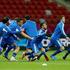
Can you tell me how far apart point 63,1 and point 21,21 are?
1187 centimetres

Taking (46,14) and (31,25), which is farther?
(46,14)

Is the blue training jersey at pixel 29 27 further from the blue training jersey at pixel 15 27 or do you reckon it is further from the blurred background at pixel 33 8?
the blurred background at pixel 33 8

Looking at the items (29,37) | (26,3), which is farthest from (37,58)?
(26,3)

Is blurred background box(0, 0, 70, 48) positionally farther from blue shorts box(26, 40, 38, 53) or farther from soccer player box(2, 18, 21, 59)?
blue shorts box(26, 40, 38, 53)

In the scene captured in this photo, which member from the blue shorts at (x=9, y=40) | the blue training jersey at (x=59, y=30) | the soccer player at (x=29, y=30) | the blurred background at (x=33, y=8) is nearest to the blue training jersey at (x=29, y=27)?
the soccer player at (x=29, y=30)

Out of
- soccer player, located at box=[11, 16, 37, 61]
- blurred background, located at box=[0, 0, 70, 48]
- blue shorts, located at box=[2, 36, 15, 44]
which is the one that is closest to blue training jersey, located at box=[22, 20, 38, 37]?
soccer player, located at box=[11, 16, 37, 61]

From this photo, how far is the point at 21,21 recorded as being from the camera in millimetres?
18453

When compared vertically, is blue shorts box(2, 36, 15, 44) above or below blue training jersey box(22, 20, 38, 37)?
below

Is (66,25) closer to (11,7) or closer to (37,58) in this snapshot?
(11,7)

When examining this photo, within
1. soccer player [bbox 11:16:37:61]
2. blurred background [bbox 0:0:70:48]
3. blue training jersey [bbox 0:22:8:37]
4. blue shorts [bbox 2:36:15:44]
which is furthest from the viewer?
blurred background [bbox 0:0:70:48]

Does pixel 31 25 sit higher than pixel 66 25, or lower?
higher

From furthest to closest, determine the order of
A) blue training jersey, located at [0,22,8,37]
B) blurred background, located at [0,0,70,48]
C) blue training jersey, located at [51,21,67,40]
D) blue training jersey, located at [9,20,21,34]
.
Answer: blurred background, located at [0,0,70,48], blue training jersey, located at [51,21,67,40], blue training jersey, located at [0,22,8,37], blue training jersey, located at [9,20,21,34]

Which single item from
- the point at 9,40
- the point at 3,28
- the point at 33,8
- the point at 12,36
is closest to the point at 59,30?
the point at 12,36

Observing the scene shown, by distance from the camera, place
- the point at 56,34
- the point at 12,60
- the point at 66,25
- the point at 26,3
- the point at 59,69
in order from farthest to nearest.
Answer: the point at 26,3 → the point at 66,25 → the point at 56,34 → the point at 12,60 → the point at 59,69
